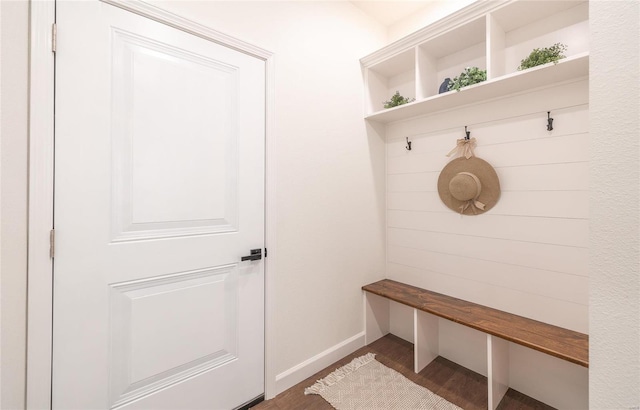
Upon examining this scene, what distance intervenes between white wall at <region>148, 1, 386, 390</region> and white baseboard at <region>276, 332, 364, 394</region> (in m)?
0.03

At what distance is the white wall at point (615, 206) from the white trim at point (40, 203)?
1.69 m

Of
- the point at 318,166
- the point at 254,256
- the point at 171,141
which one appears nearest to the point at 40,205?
the point at 171,141

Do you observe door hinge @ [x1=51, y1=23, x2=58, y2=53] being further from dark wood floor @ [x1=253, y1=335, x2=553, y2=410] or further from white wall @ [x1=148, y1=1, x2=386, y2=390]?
dark wood floor @ [x1=253, y1=335, x2=553, y2=410]

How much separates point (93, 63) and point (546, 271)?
8.44 feet

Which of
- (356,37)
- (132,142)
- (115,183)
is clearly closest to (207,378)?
Result: (115,183)

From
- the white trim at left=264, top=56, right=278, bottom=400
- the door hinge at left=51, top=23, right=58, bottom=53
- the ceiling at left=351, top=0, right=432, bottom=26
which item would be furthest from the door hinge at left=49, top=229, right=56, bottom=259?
the ceiling at left=351, top=0, right=432, bottom=26

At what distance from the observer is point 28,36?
40.3 inches

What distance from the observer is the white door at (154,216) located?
43.9 inches

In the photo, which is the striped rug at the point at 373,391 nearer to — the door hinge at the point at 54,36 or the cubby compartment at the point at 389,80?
the cubby compartment at the point at 389,80

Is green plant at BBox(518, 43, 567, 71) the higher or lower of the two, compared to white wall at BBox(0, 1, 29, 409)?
higher

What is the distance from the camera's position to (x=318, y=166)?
1.95 m

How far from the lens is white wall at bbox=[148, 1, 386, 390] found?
173 centimetres

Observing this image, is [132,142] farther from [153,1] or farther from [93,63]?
[153,1]

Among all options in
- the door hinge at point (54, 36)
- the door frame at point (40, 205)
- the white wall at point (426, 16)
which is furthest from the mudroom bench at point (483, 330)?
the door hinge at point (54, 36)
